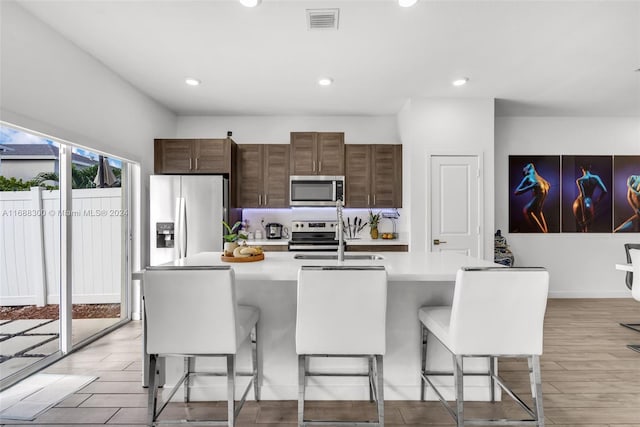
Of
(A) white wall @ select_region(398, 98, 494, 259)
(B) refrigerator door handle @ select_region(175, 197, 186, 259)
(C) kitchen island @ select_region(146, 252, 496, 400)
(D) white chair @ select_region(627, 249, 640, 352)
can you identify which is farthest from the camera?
(A) white wall @ select_region(398, 98, 494, 259)

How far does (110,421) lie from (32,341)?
4.60 feet

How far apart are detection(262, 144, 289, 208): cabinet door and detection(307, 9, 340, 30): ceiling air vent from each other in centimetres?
225

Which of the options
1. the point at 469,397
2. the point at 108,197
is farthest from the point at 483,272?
the point at 108,197

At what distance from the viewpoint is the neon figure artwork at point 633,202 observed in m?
5.01

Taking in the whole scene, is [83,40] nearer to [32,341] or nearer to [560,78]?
[32,341]

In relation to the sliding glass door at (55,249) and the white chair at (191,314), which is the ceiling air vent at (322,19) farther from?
the sliding glass door at (55,249)

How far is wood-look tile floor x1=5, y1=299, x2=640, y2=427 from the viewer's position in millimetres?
2068

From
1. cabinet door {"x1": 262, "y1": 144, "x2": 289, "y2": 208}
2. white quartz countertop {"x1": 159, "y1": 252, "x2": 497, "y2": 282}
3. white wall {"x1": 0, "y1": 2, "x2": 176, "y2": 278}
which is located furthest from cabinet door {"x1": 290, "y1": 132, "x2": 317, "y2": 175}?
white quartz countertop {"x1": 159, "y1": 252, "x2": 497, "y2": 282}

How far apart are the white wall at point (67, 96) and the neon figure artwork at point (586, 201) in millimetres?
5926

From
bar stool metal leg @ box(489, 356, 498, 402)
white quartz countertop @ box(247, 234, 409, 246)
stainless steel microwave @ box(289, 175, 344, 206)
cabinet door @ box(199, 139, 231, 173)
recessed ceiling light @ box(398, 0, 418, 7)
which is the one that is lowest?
bar stool metal leg @ box(489, 356, 498, 402)

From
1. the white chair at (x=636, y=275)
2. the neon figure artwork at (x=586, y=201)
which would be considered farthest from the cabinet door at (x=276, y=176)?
the neon figure artwork at (x=586, y=201)

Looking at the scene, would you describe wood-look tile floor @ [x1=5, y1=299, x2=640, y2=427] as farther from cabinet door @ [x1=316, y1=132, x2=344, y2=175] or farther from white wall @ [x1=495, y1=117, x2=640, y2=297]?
cabinet door @ [x1=316, y1=132, x2=344, y2=175]

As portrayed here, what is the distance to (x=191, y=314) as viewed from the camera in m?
1.67

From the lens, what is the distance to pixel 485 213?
430 cm
